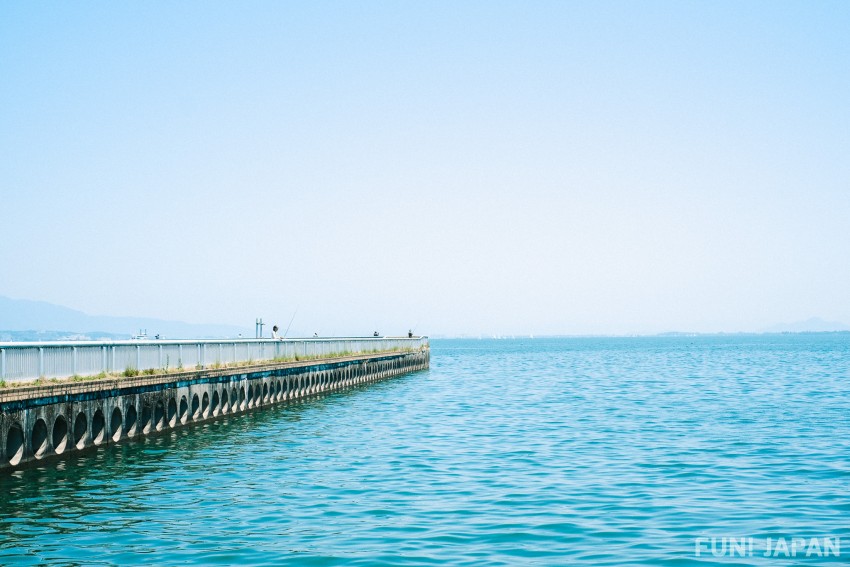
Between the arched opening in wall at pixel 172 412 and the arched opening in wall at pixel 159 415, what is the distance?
0.52 meters

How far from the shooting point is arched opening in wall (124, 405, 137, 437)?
32406 mm

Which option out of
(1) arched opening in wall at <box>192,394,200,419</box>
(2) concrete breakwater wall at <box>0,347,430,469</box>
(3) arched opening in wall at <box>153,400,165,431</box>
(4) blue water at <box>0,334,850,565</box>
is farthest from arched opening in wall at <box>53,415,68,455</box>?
(1) arched opening in wall at <box>192,394,200,419</box>

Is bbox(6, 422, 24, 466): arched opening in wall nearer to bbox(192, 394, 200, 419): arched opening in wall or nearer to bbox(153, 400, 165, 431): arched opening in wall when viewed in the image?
bbox(153, 400, 165, 431): arched opening in wall

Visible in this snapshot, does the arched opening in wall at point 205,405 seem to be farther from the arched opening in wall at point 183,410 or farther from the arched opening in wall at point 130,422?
the arched opening in wall at point 130,422

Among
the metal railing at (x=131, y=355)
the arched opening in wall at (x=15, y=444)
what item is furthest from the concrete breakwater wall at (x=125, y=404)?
the metal railing at (x=131, y=355)

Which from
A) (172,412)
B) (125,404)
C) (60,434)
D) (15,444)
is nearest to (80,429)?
(60,434)

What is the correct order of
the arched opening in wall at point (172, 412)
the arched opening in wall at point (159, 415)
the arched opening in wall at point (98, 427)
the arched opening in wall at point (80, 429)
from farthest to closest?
1. the arched opening in wall at point (172, 412)
2. the arched opening in wall at point (159, 415)
3. the arched opening in wall at point (98, 427)
4. the arched opening in wall at point (80, 429)

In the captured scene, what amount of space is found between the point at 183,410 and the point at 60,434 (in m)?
9.95

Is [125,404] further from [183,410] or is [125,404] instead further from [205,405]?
[205,405]

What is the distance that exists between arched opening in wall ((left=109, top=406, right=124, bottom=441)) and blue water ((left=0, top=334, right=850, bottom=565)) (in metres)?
0.69

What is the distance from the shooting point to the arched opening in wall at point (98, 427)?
1182 inches

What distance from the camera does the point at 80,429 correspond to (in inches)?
1141

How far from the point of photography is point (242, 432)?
36.4 m

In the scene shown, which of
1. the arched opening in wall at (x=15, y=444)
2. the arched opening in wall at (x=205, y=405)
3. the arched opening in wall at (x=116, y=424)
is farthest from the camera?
the arched opening in wall at (x=205, y=405)
